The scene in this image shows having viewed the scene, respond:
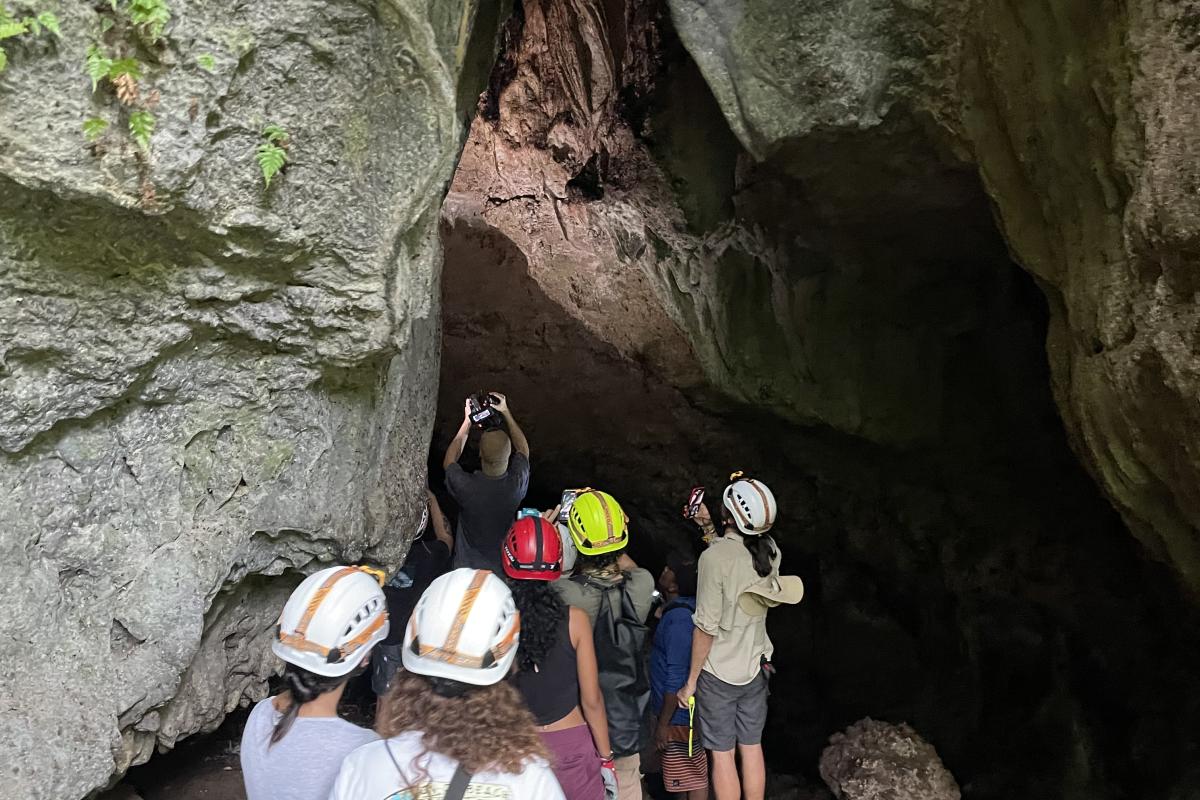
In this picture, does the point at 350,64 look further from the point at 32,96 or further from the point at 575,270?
the point at 575,270

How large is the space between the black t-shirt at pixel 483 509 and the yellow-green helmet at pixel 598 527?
874 millimetres

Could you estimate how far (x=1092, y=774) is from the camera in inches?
209

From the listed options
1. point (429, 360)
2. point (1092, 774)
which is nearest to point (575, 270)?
point (429, 360)

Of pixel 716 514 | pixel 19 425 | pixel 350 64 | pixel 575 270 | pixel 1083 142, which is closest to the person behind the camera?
pixel 19 425

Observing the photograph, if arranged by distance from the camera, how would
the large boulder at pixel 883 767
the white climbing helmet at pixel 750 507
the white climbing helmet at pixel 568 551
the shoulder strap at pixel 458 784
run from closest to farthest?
the shoulder strap at pixel 458 784 < the white climbing helmet at pixel 568 551 < the white climbing helmet at pixel 750 507 < the large boulder at pixel 883 767

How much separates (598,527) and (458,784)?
74.6 inches

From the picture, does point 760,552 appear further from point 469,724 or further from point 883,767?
point 469,724

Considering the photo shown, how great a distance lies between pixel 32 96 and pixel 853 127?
3.29 m

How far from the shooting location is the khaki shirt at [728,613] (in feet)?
12.8

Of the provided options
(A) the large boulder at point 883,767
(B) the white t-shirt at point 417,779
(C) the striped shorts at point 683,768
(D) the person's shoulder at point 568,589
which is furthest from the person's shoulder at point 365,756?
(A) the large boulder at point 883,767

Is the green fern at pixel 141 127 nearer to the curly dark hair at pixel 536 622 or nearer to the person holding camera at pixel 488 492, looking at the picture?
the curly dark hair at pixel 536 622

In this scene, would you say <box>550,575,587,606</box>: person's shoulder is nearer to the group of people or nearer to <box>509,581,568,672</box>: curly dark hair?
the group of people

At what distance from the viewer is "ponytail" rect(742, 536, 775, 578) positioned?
12.9 feet

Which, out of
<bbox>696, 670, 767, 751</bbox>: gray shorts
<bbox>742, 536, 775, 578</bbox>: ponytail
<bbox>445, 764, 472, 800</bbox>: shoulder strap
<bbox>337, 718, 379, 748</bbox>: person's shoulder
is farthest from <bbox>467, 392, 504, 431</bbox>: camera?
<bbox>445, 764, 472, 800</bbox>: shoulder strap
